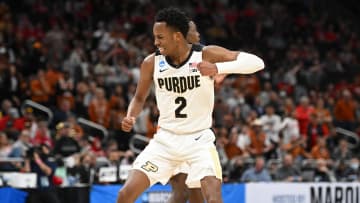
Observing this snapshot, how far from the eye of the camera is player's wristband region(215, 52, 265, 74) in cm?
764

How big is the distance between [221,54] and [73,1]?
49.0ft

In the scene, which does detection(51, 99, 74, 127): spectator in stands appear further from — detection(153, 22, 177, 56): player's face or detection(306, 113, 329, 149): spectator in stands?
detection(153, 22, 177, 56): player's face

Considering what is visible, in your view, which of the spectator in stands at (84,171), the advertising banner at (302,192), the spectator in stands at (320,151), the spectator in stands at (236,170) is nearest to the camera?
the advertising banner at (302,192)

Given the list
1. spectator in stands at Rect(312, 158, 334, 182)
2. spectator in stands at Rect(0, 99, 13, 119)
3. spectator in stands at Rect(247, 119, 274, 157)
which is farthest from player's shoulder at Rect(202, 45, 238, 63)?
spectator in stands at Rect(247, 119, 274, 157)

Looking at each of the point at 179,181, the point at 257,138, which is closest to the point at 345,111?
the point at 257,138

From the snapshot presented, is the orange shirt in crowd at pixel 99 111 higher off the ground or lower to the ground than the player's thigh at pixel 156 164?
higher

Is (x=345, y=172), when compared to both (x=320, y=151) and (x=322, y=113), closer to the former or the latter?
(x=320, y=151)

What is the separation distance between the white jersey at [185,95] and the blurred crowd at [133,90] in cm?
609

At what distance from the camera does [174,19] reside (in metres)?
7.93

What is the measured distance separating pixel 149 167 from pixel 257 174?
804cm

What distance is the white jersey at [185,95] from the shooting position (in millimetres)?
7930

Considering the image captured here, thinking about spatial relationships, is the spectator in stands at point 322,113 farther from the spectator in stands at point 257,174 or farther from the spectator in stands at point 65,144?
the spectator in stands at point 65,144

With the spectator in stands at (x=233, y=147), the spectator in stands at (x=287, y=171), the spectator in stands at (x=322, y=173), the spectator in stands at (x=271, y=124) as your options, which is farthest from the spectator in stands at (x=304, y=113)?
the spectator in stands at (x=287, y=171)

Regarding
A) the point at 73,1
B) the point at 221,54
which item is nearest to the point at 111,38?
the point at 73,1
